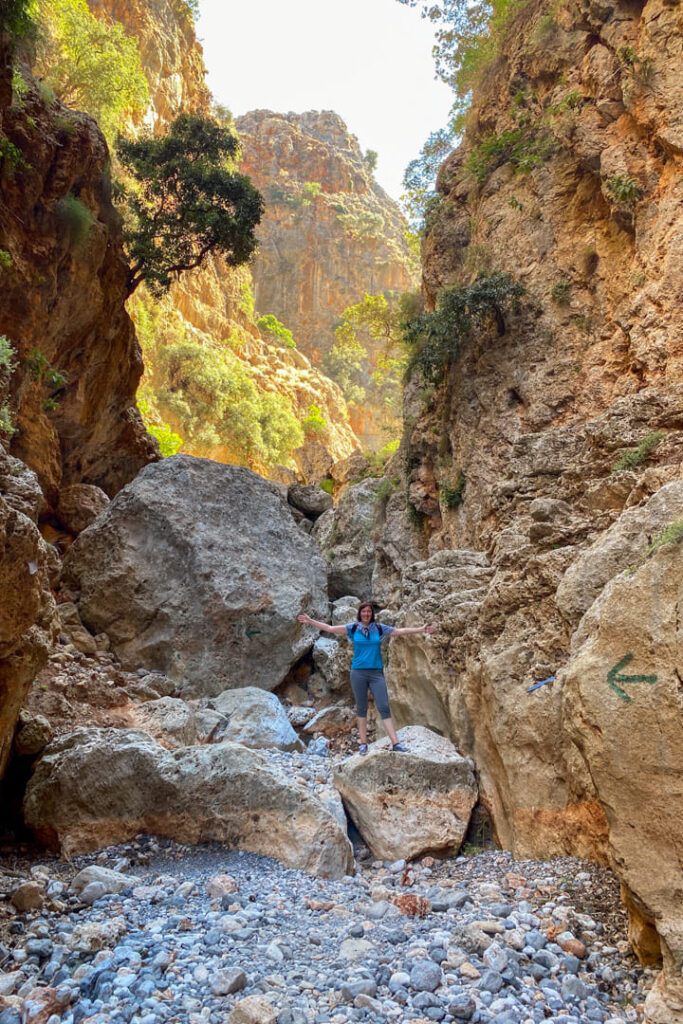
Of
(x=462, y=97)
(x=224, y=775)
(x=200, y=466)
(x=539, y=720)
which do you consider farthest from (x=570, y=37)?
(x=224, y=775)

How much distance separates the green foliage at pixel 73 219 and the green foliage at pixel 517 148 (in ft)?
28.8

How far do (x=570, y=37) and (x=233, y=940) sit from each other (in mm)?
15646

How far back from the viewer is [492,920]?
4004mm

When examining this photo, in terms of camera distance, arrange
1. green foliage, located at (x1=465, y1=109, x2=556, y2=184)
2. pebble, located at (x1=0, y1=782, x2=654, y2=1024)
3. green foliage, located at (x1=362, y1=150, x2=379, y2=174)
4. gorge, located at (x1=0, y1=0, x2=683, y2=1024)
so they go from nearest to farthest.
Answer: pebble, located at (x1=0, y1=782, x2=654, y2=1024) → gorge, located at (x1=0, y1=0, x2=683, y2=1024) → green foliage, located at (x1=465, y1=109, x2=556, y2=184) → green foliage, located at (x1=362, y1=150, x2=379, y2=174)

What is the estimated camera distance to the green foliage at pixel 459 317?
39.2 feet

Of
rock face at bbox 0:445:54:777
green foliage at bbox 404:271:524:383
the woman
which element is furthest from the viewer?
green foliage at bbox 404:271:524:383

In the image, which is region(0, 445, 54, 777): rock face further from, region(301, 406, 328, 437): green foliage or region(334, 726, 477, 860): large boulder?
region(301, 406, 328, 437): green foliage

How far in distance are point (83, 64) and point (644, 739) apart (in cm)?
2283

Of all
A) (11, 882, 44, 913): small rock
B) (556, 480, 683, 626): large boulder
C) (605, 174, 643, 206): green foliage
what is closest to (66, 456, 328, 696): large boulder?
(11, 882, 44, 913): small rock

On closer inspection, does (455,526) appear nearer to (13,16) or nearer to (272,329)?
(13,16)

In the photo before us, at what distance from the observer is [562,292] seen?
1127cm

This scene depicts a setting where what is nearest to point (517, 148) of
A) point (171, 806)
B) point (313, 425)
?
point (171, 806)

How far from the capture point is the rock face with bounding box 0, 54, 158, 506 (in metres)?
9.77

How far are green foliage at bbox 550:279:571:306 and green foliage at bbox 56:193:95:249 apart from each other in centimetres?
889
